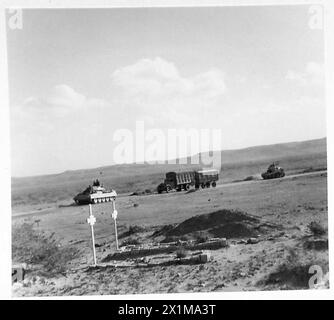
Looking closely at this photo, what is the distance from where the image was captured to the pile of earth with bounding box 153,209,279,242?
6.52 m

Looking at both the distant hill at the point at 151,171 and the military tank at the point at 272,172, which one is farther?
the military tank at the point at 272,172

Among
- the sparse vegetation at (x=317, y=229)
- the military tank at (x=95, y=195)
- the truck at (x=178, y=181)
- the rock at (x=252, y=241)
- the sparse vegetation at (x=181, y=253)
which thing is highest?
the truck at (x=178, y=181)

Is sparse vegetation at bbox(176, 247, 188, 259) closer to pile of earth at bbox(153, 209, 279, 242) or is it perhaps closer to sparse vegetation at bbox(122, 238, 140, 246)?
pile of earth at bbox(153, 209, 279, 242)

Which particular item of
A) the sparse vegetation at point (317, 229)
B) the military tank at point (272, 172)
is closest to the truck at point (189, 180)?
the military tank at point (272, 172)

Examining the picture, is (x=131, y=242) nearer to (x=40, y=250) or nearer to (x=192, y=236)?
(x=192, y=236)

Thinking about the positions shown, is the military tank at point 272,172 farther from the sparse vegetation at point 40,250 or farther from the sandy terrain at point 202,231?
→ the sparse vegetation at point 40,250

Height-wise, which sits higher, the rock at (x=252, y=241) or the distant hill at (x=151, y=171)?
the distant hill at (x=151, y=171)

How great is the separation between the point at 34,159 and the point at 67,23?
5.63 ft

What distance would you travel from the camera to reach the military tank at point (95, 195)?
649 cm

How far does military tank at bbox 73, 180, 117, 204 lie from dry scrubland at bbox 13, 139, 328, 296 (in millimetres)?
95

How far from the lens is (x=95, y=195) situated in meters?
6.50

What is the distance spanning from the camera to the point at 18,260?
6.38 metres

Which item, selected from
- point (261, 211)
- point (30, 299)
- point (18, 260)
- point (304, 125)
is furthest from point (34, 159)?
point (304, 125)

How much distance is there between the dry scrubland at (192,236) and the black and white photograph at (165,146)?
1cm
